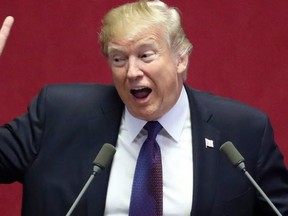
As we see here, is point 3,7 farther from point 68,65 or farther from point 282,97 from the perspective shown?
point 282,97

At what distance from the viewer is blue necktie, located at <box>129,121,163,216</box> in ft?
5.76

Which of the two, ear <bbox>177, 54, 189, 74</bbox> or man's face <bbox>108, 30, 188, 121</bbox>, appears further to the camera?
ear <bbox>177, 54, 189, 74</bbox>

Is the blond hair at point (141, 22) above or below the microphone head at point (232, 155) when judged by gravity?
above

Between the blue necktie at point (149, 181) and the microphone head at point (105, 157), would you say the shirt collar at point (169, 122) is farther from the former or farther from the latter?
the microphone head at point (105, 157)

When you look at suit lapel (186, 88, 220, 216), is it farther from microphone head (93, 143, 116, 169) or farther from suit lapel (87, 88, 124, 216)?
microphone head (93, 143, 116, 169)

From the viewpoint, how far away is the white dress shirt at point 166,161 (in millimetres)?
1778

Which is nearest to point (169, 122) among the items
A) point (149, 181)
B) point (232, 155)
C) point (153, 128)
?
point (153, 128)

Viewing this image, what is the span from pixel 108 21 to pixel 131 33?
0.08 m

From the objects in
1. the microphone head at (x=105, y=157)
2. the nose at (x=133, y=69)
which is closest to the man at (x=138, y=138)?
the nose at (x=133, y=69)

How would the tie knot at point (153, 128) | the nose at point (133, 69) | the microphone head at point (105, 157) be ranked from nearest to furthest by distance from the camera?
the microphone head at point (105, 157)
the nose at point (133, 69)
the tie knot at point (153, 128)

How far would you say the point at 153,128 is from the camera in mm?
1844

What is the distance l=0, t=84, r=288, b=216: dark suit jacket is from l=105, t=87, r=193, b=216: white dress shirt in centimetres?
2

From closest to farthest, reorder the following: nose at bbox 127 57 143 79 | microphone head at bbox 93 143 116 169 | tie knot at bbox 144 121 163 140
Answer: microphone head at bbox 93 143 116 169 → nose at bbox 127 57 143 79 → tie knot at bbox 144 121 163 140

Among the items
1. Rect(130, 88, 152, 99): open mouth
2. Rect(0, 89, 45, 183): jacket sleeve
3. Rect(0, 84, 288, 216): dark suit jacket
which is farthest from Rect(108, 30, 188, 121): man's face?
Rect(0, 89, 45, 183): jacket sleeve
